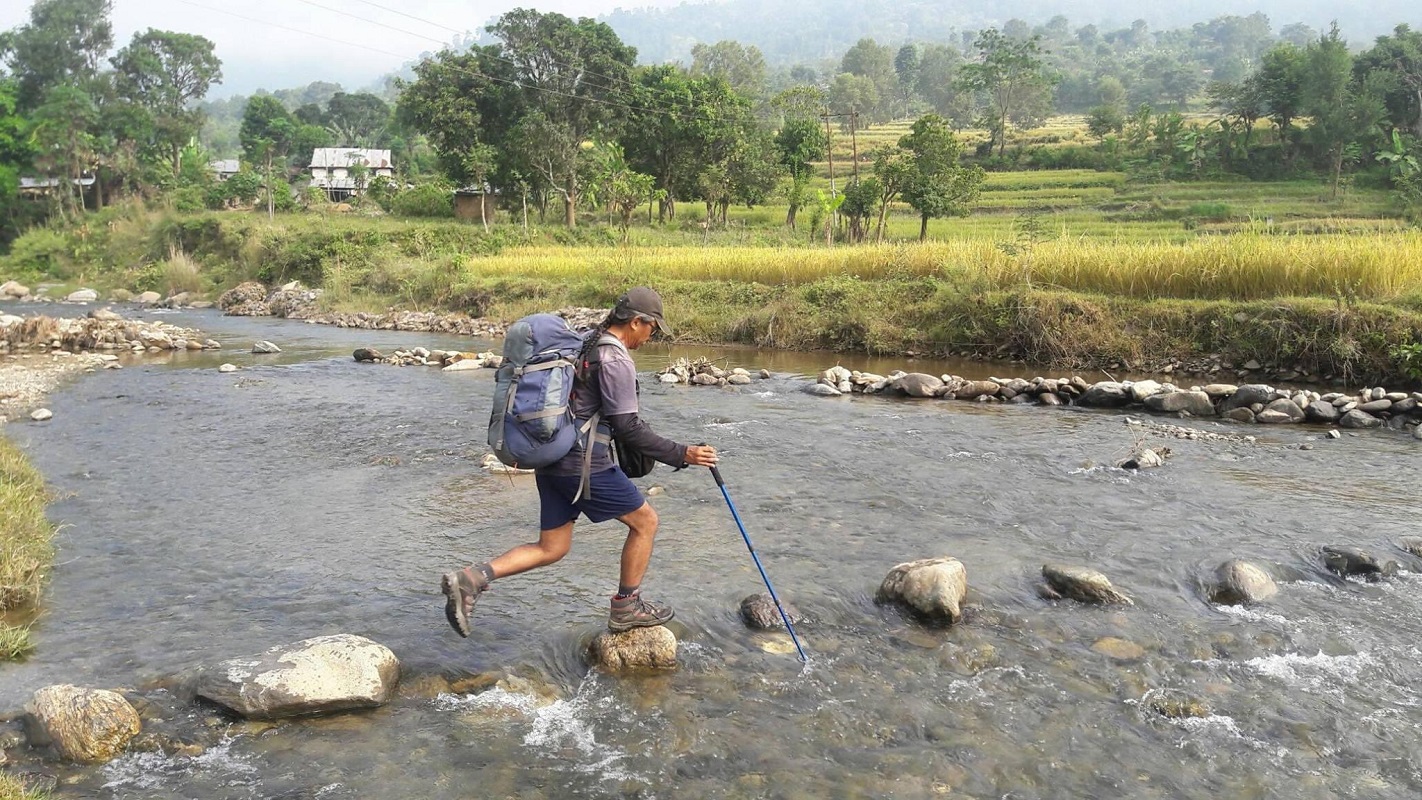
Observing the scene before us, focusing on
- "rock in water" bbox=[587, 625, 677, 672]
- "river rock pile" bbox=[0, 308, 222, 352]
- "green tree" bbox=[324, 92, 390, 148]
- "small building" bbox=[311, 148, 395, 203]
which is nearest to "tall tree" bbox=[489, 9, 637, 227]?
"small building" bbox=[311, 148, 395, 203]

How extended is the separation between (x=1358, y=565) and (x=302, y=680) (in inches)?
256

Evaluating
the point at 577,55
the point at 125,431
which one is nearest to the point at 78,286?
the point at 577,55

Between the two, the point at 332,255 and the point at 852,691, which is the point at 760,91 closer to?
the point at 332,255

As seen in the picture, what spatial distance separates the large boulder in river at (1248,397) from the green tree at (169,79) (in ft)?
198

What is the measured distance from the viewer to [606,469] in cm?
485

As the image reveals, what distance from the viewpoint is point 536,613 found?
577cm

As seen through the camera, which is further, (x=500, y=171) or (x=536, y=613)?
(x=500, y=171)

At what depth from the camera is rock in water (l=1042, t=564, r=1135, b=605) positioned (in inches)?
230

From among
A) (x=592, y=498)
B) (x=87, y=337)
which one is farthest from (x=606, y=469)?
(x=87, y=337)

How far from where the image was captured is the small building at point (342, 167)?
61.5 metres

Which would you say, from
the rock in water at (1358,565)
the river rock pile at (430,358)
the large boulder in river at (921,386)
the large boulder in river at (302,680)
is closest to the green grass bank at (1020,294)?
the large boulder in river at (921,386)

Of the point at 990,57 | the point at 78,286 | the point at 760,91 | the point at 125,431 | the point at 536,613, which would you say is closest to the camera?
the point at 536,613

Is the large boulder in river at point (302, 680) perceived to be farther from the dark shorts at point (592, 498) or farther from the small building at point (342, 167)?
the small building at point (342, 167)

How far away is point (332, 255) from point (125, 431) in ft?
76.8
